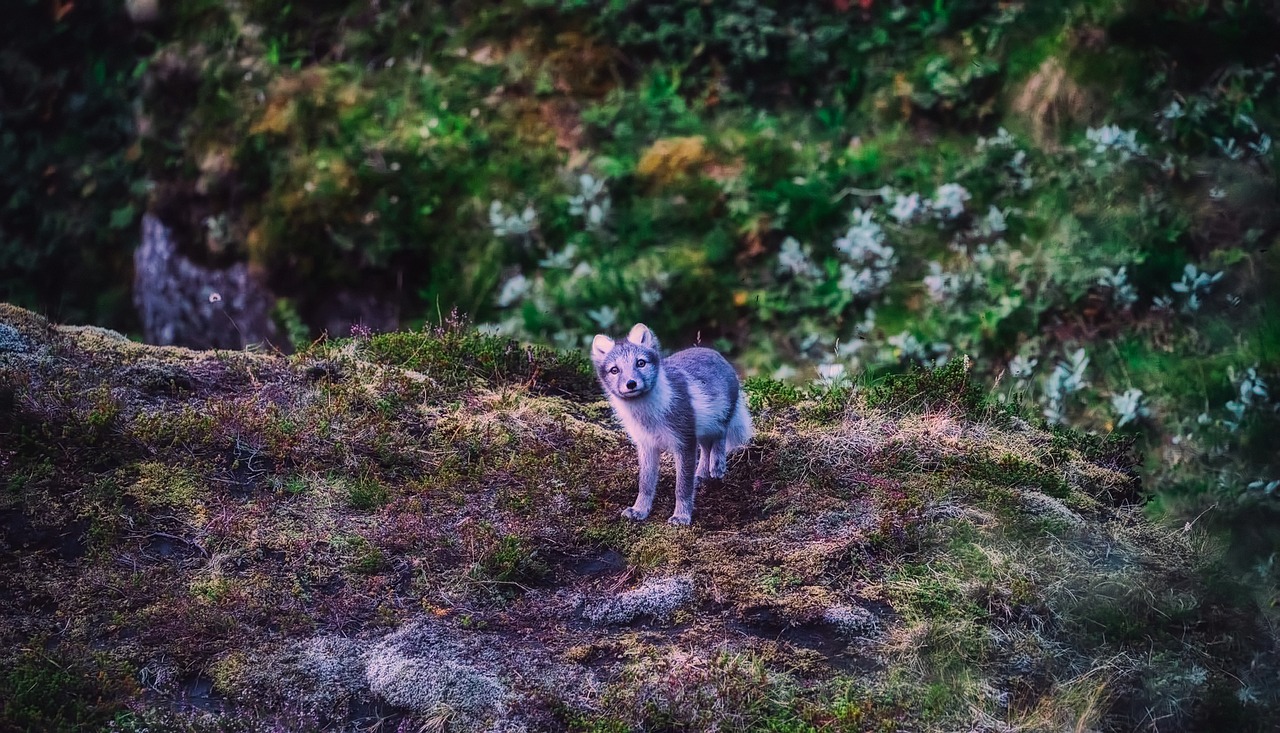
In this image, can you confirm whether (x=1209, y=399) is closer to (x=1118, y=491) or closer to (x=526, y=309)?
(x=1118, y=491)

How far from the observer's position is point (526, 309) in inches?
382

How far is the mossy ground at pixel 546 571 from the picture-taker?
429 centimetres

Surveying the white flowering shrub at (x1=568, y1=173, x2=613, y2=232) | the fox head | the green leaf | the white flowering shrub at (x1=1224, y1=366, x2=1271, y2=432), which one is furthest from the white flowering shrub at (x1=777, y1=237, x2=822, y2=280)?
the green leaf

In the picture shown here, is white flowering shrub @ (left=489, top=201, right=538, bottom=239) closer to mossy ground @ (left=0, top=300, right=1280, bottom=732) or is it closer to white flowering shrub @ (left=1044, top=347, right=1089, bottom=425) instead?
mossy ground @ (left=0, top=300, right=1280, bottom=732)

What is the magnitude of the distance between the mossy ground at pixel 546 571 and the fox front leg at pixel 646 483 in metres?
0.11

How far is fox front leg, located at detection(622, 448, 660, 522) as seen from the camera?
5.64 meters

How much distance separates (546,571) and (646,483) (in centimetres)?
78

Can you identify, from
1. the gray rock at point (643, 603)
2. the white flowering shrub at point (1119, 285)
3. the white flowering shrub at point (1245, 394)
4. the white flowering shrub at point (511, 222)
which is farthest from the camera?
the white flowering shrub at point (511, 222)

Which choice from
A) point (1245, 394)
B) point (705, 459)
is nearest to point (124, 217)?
point (705, 459)

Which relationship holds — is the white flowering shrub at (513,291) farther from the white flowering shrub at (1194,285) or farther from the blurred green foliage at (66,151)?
the white flowering shrub at (1194,285)

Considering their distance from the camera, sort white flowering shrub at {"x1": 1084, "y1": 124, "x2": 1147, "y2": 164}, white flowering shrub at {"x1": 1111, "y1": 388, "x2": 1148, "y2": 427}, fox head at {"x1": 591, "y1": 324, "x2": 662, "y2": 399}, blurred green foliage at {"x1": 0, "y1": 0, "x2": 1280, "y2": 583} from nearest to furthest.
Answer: fox head at {"x1": 591, "y1": 324, "x2": 662, "y2": 399} < white flowering shrub at {"x1": 1111, "y1": 388, "x2": 1148, "y2": 427} < blurred green foliage at {"x1": 0, "y1": 0, "x2": 1280, "y2": 583} < white flowering shrub at {"x1": 1084, "y1": 124, "x2": 1147, "y2": 164}

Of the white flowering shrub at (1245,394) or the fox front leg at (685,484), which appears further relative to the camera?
the white flowering shrub at (1245,394)

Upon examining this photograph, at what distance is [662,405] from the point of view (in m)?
5.59

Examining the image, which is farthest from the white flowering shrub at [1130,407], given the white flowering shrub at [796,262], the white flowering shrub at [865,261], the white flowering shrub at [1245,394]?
the white flowering shrub at [796,262]
